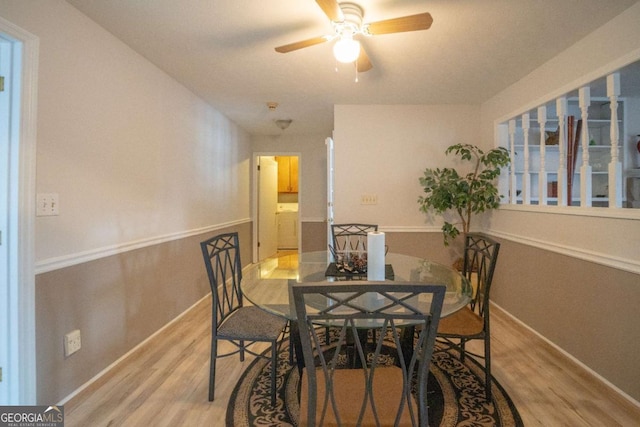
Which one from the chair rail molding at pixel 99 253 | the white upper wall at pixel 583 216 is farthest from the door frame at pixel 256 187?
the white upper wall at pixel 583 216

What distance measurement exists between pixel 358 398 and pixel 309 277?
34.5 inches

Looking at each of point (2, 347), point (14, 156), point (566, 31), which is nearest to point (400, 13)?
point (566, 31)

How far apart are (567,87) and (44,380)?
378 cm

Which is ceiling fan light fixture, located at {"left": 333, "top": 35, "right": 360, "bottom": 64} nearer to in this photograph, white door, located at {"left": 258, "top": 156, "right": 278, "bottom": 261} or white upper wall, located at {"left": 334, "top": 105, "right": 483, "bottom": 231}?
white upper wall, located at {"left": 334, "top": 105, "right": 483, "bottom": 231}

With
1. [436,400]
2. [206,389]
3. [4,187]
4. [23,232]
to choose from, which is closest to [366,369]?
[436,400]

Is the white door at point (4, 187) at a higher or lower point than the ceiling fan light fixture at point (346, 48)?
lower

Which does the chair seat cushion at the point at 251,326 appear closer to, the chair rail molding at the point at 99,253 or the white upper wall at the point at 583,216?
the chair rail molding at the point at 99,253

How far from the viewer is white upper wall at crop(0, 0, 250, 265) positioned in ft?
5.45

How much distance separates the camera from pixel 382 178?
3.71 m

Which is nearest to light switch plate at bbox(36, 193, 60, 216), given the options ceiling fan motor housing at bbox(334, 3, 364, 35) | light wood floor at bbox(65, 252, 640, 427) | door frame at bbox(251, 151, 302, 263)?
light wood floor at bbox(65, 252, 640, 427)

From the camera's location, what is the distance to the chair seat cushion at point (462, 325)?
1.73 m

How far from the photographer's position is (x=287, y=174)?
7.03m

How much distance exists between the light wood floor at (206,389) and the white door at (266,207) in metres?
2.98

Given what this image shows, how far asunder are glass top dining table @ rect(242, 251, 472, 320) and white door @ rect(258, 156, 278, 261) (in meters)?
2.92
